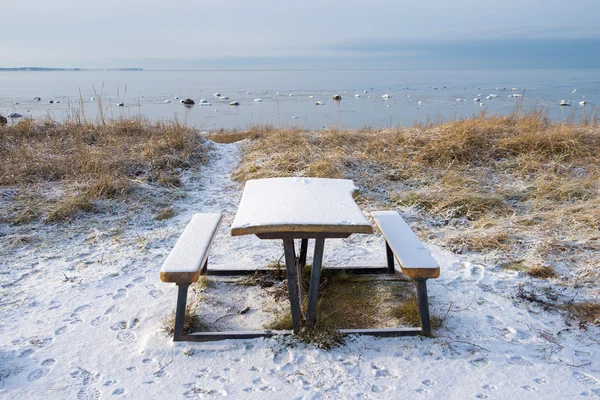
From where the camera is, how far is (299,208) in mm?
2441

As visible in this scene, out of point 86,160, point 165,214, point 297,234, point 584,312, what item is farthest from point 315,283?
point 86,160

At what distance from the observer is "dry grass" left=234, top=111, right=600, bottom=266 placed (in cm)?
402

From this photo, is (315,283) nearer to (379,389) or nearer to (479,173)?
(379,389)

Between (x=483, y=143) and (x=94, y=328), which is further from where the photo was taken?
(x=483, y=143)

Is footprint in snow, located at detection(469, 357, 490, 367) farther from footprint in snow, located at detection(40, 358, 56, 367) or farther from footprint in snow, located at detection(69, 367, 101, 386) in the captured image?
footprint in snow, located at detection(40, 358, 56, 367)

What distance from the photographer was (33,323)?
2707mm

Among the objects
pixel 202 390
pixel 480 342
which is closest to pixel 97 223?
pixel 202 390

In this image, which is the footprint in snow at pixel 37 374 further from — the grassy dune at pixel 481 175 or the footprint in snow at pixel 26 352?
the grassy dune at pixel 481 175

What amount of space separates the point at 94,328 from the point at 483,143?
240 inches

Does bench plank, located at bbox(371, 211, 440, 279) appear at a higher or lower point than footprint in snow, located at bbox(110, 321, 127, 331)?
higher

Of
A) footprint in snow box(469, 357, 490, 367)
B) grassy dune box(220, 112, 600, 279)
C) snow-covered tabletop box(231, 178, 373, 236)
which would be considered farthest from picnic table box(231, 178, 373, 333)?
grassy dune box(220, 112, 600, 279)

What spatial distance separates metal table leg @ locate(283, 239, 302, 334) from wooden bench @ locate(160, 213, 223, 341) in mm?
483

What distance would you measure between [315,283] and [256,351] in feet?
1.66

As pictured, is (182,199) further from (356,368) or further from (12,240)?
(356,368)
